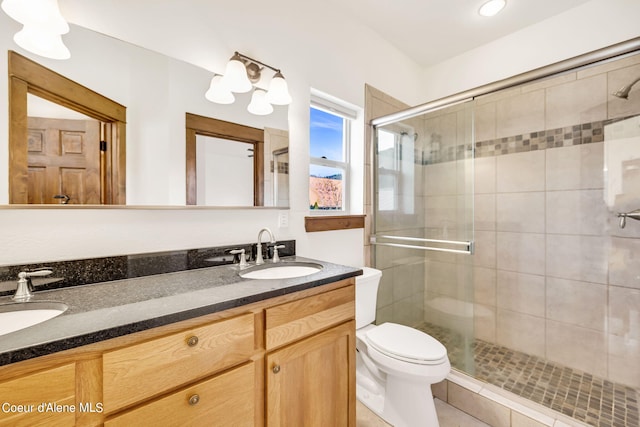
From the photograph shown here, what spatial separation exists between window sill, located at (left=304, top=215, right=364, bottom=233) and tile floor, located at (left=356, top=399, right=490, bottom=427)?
1.11m

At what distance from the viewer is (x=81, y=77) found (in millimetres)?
1045

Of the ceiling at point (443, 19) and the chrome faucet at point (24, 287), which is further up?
the ceiling at point (443, 19)

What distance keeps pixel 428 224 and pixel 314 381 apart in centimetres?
140

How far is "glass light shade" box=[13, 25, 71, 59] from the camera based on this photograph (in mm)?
925

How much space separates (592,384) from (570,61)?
6.41ft

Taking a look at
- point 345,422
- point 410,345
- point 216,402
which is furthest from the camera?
point 410,345

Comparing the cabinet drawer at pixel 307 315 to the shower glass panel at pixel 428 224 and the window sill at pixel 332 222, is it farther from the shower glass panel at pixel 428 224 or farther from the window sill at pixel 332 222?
the shower glass panel at pixel 428 224

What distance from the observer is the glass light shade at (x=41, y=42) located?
92cm

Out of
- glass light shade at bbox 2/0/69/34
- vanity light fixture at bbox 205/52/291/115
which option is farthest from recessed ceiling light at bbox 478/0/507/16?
glass light shade at bbox 2/0/69/34

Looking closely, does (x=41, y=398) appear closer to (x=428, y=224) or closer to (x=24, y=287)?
(x=24, y=287)

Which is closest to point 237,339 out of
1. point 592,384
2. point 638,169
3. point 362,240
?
point 362,240

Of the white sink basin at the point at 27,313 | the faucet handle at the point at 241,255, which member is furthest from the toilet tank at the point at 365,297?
the white sink basin at the point at 27,313

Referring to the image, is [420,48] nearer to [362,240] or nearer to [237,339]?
[362,240]

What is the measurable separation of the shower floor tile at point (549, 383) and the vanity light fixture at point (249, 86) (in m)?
1.98
